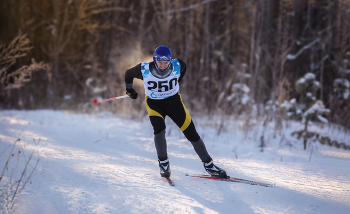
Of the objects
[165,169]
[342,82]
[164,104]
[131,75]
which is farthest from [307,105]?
[131,75]

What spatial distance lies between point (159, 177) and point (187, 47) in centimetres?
842

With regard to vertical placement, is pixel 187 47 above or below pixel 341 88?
above

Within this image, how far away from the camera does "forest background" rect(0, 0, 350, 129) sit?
9734mm

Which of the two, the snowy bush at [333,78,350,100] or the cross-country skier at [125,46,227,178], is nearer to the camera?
the cross-country skier at [125,46,227,178]

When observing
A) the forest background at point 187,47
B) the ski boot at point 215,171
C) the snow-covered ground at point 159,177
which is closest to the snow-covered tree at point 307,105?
the snow-covered ground at point 159,177

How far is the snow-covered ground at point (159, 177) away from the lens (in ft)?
8.44

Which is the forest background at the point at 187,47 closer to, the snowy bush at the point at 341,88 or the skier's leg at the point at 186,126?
the snowy bush at the point at 341,88

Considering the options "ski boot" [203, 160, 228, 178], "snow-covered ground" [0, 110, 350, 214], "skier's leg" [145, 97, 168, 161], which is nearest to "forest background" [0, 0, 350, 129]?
"snow-covered ground" [0, 110, 350, 214]

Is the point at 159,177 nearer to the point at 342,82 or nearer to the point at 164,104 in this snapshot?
the point at 164,104

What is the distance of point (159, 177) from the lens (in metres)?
3.41

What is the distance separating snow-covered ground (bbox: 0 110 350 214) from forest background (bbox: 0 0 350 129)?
3468mm

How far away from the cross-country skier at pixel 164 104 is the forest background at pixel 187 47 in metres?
5.55

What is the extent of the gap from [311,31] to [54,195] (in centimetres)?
1114

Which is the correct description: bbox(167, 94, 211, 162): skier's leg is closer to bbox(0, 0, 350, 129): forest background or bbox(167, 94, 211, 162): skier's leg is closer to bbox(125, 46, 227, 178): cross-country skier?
bbox(125, 46, 227, 178): cross-country skier
